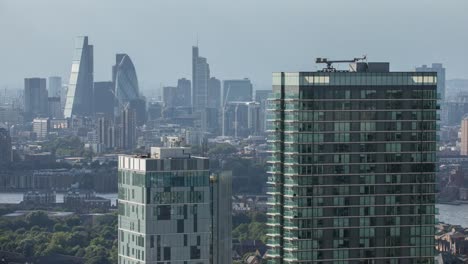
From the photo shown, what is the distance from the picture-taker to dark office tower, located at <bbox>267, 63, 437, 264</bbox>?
29062 millimetres

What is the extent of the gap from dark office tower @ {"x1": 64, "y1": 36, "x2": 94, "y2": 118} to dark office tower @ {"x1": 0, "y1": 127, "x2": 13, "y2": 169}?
50693 mm

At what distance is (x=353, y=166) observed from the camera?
2931cm

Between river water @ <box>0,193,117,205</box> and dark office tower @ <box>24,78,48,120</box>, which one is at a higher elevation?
dark office tower @ <box>24,78,48,120</box>

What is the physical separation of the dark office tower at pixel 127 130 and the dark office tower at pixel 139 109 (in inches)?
359

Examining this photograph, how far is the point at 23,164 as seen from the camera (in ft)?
402

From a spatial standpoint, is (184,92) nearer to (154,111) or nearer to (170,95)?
(170,95)

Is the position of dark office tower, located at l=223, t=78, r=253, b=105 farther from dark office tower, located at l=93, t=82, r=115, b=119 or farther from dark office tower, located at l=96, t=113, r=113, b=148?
dark office tower, located at l=96, t=113, r=113, b=148

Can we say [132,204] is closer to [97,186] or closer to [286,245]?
[286,245]

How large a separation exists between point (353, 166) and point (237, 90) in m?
159

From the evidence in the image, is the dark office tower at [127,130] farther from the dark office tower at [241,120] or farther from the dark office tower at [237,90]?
the dark office tower at [237,90]

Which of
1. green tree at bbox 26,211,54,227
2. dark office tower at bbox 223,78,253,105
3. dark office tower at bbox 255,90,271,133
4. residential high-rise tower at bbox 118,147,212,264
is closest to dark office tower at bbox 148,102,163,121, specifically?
dark office tower at bbox 223,78,253,105

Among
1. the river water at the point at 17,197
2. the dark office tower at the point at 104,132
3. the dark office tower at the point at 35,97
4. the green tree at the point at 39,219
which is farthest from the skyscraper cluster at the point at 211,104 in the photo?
the green tree at the point at 39,219

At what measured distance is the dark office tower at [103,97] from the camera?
570ft

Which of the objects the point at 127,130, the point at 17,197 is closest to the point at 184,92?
the point at 127,130
